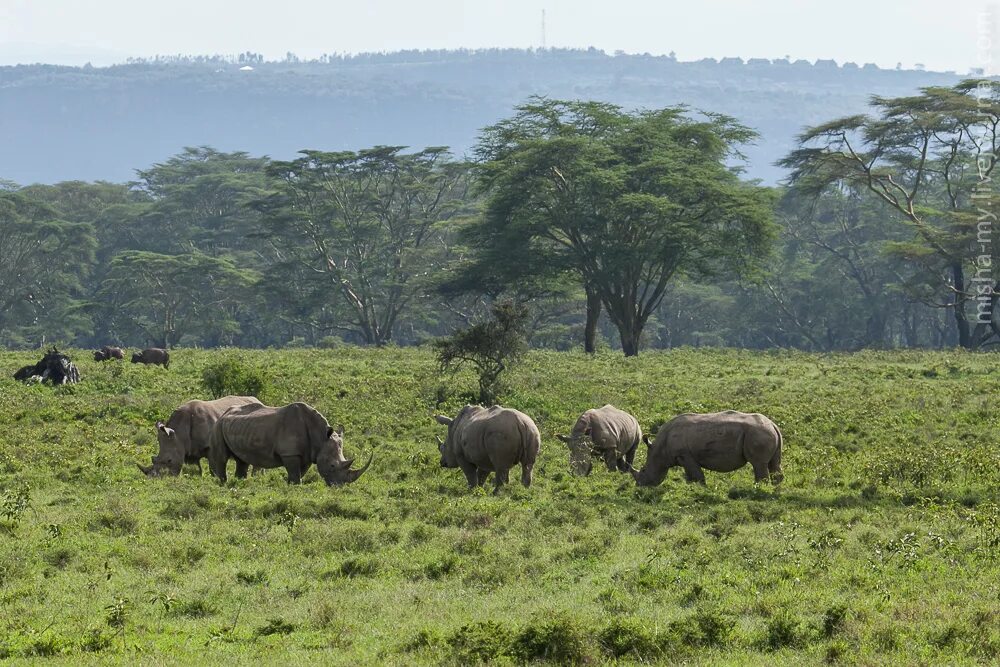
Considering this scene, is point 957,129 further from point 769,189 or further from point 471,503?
point 471,503

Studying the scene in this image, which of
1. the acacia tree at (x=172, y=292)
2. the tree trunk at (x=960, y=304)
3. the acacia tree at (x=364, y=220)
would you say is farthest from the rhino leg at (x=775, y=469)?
the acacia tree at (x=172, y=292)

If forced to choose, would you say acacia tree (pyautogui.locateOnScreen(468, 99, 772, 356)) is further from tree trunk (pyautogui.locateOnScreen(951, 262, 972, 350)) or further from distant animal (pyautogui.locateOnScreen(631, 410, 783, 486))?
distant animal (pyautogui.locateOnScreen(631, 410, 783, 486))

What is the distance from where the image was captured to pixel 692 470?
810 inches

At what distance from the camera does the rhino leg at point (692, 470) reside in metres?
20.6

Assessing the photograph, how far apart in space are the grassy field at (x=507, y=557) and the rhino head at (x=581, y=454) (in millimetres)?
324

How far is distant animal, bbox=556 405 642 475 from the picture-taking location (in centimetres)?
2256

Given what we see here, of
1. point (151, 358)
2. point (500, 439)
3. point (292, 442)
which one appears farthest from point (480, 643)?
point (151, 358)

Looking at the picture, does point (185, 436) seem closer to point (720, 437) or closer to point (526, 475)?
point (526, 475)

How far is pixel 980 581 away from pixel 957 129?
46.4m

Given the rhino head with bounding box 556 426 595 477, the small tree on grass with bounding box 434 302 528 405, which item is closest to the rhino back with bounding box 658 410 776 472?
the rhino head with bounding box 556 426 595 477

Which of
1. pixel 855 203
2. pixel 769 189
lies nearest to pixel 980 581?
pixel 769 189

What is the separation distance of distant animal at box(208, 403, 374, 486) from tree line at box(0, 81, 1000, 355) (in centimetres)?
3023

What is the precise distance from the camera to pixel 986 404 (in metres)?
30.0

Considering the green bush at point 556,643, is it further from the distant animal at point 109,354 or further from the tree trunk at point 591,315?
the tree trunk at point 591,315
